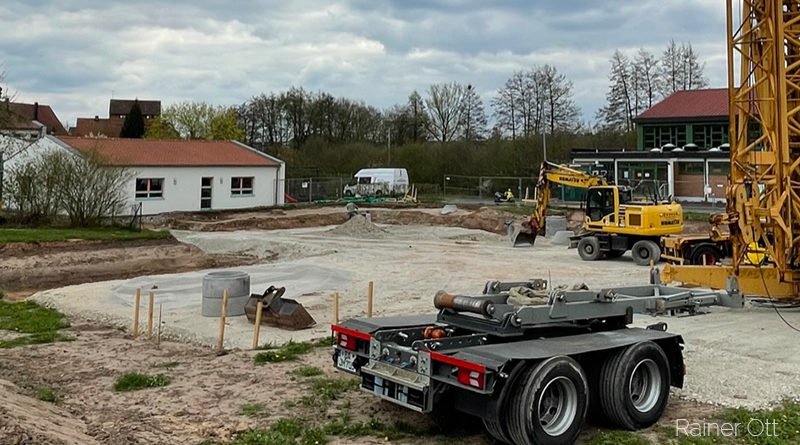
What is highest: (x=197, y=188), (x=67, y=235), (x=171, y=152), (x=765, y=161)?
(x=171, y=152)

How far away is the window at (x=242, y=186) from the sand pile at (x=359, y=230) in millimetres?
13393

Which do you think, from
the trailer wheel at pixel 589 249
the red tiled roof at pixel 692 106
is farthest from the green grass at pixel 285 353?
the red tiled roof at pixel 692 106

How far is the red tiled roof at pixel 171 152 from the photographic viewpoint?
39094mm

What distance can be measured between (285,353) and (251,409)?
270cm

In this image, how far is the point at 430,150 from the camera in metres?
66.4

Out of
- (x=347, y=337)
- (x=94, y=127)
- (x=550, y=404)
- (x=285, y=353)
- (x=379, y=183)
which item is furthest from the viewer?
(x=94, y=127)

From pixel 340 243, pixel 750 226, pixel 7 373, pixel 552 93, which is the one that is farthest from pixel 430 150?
pixel 7 373

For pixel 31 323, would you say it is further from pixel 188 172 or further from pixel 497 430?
pixel 188 172

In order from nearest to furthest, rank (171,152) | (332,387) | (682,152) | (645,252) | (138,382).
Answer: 1. (332,387)
2. (138,382)
3. (645,252)
4. (171,152)
5. (682,152)

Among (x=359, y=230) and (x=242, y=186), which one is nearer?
(x=359, y=230)

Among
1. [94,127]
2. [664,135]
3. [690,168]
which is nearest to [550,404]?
[690,168]

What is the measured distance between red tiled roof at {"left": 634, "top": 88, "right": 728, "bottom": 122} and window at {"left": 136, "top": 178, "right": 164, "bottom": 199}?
113 ft

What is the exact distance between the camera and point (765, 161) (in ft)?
44.5

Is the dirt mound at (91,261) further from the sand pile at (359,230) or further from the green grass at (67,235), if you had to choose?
the sand pile at (359,230)
